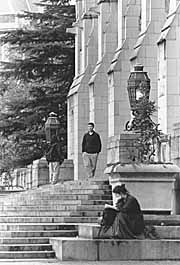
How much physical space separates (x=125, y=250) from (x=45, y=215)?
648 cm

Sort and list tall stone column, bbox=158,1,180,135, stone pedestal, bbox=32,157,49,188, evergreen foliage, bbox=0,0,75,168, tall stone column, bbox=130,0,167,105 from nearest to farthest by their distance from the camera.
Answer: tall stone column, bbox=158,1,180,135 < tall stone column, bbox=130,0,167,105 < stone pedestal, bbox=32,157,49,188 < evergreen foliage, bbox=0,0,75,168

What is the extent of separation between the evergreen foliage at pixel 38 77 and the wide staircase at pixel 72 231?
2351 centimetres

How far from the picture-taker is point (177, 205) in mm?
29875

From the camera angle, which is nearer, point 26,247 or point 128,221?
point 128,221

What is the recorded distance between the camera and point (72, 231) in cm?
2747

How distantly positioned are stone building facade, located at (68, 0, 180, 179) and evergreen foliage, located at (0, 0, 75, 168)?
300cm

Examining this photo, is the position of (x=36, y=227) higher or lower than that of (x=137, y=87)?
lower

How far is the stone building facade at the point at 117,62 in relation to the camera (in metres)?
36.7

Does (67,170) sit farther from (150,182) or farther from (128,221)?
(128,221)

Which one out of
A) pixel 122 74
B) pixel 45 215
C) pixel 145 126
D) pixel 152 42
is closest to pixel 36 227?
pixel 45 215

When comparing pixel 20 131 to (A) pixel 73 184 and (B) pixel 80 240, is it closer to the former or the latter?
(A) pixel 73 184

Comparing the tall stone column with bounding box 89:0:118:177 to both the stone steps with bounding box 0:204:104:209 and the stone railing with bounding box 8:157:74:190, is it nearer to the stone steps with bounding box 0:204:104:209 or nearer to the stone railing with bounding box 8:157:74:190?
the stone railing with bounding box 8:157:74:190

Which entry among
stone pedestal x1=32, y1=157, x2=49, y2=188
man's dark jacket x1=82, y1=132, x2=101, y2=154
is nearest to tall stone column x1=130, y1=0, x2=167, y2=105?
man's dark jacket x1=82, y1=132, x2=101, y2=154

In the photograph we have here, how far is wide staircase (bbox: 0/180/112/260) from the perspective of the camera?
25953mm
